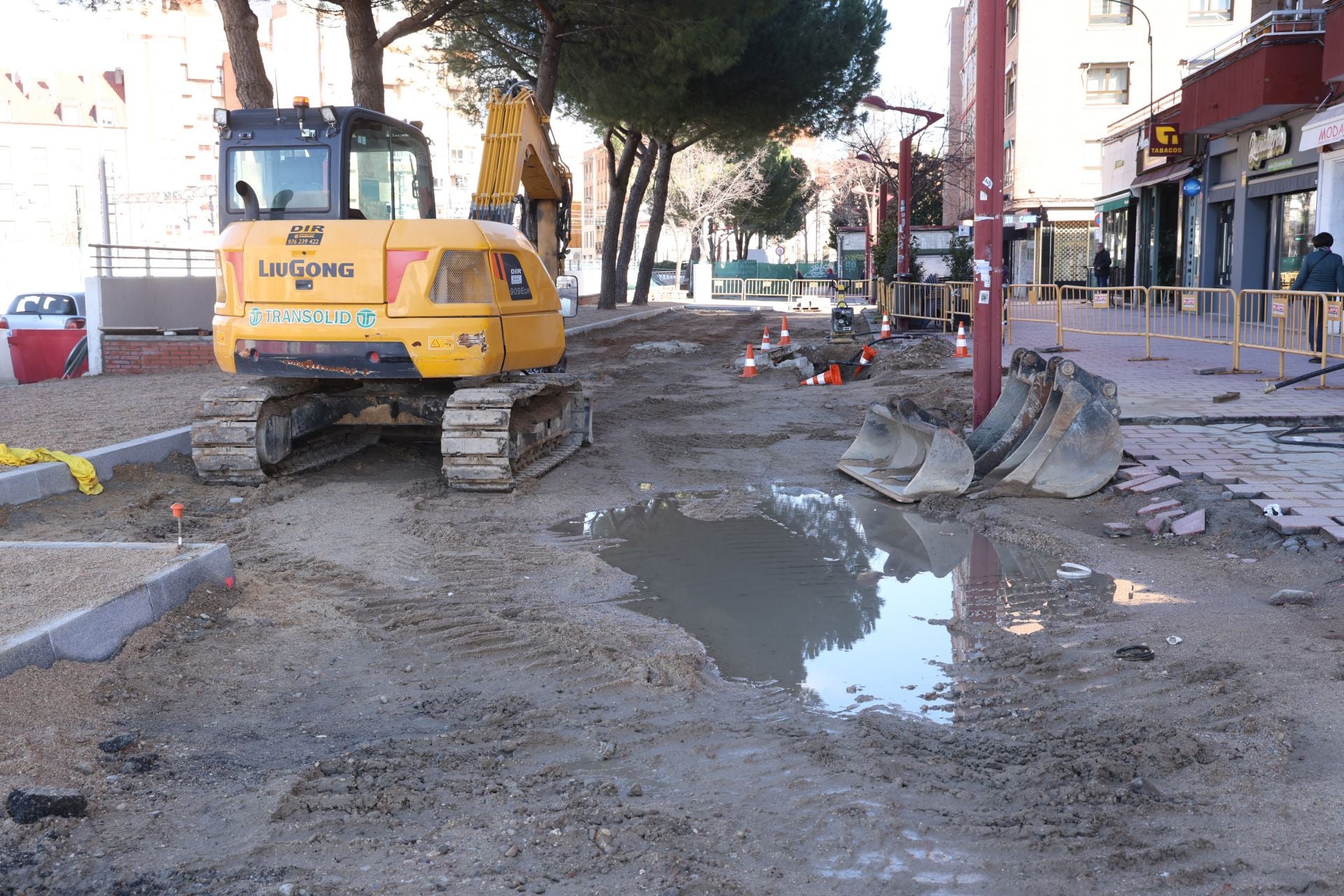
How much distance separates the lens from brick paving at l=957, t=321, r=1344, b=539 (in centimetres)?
735

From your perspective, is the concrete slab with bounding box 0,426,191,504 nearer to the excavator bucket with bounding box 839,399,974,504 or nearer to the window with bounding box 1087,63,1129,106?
the excavator bucket with bounding box 839,399,974,504

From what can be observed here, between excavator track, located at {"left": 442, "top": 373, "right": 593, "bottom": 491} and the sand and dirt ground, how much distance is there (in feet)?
5.75

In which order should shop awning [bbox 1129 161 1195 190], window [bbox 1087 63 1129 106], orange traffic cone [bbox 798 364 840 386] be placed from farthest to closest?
window [bbox 1087 63 1129 106] → shop awning [bbox 1129 161 1195 190] → orange traffic cone [bbox 798 364 840 386]

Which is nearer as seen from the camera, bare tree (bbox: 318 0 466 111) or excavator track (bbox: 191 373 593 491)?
excavator track (bbox: 191 373 593 491)

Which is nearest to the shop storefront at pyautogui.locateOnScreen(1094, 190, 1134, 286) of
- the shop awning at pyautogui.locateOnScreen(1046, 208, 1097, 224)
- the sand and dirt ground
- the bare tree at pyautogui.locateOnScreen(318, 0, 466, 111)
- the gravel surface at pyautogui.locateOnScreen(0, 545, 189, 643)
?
the shop awning at pyautogui.locateOnScreen(1046, 208, 1097, 224)

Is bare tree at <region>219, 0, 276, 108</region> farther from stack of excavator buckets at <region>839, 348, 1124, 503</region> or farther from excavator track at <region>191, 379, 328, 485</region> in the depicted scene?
stack of excavator buckets at <region>839, 348, 1124, 503</region>

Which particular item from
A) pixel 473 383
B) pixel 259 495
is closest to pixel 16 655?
pixel 259 495

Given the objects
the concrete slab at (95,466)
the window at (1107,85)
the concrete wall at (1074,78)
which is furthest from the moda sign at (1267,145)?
the concrete slab at (95,466)

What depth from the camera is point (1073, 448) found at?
27.1 feet

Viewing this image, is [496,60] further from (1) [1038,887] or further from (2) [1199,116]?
(1) [1038,887]

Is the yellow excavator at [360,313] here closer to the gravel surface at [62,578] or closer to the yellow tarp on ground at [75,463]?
the yellow tarp on ground at [75,463]

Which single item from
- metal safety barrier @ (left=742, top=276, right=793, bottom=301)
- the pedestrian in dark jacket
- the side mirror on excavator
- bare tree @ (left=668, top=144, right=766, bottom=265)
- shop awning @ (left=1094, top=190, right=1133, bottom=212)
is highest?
bare tree @ (left=668, top=144, right=766, bottom=265)

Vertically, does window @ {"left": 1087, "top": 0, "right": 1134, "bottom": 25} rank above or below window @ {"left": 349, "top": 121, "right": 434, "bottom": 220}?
above

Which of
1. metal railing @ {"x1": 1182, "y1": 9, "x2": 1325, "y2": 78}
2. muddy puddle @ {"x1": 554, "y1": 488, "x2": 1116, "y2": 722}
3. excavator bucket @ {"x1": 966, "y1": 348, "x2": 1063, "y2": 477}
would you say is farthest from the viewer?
metal railing @ {"x1": 1182, "y1": 9, "x2": 1325, "y2": 78}
